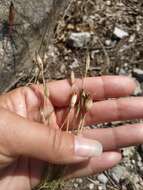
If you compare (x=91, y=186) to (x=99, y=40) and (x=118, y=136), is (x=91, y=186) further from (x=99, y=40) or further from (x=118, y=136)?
(x=99, y=40)

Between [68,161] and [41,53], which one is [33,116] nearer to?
[68,161]

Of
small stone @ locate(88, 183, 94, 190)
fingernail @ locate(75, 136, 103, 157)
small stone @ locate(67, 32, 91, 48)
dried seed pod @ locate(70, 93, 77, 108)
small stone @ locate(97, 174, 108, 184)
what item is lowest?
small stone @ locate(88, 183, 94, 190)

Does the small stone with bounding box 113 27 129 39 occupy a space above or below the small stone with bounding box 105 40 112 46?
above

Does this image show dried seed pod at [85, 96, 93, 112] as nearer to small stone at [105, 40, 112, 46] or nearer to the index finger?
the index finger

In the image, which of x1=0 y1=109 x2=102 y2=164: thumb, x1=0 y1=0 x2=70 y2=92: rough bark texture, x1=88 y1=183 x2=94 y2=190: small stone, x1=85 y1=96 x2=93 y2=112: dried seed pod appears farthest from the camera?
x1=0 y1=0 x2=70 y2=92: rough bark texture

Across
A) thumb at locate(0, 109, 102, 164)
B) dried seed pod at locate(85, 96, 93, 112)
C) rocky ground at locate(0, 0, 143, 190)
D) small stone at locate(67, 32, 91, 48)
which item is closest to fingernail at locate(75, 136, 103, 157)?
thumb at locate(0, 109, 102, 164)

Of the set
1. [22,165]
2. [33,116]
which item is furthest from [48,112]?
[22,165]
